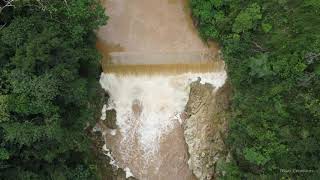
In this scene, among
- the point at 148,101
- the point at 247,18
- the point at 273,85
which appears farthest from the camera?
the point at 148,101

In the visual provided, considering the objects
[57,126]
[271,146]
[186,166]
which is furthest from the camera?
[186,166]

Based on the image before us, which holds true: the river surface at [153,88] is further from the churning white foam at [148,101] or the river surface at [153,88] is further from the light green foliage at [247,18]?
the light green foliage at [247,18]

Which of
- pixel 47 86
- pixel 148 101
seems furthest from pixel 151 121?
pixel 47 86

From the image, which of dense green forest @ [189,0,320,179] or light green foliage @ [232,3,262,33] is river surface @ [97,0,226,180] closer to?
dense green forest @ [189,0,320,179]

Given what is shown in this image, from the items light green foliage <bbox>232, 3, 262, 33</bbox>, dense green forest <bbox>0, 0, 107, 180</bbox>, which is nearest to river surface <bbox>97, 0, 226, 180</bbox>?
dense green forest <bbox>0, 0, 107, 180</bbox>

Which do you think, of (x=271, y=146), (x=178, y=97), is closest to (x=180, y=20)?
(x=178, y=97)

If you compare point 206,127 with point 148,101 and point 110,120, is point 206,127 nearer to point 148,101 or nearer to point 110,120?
point 148,101

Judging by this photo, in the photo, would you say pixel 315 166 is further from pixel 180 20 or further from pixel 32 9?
pixel 32 9

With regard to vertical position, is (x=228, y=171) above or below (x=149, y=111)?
below
